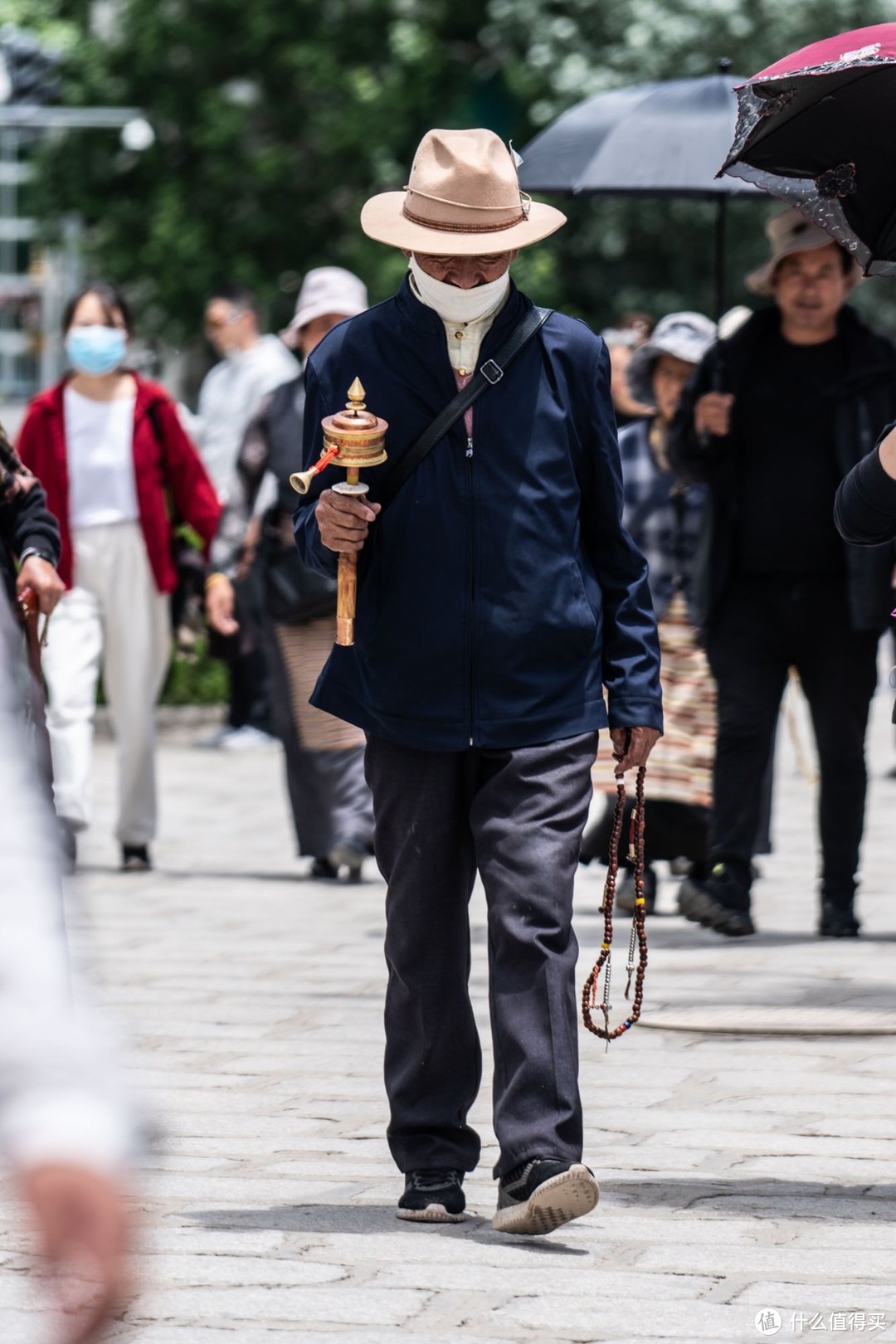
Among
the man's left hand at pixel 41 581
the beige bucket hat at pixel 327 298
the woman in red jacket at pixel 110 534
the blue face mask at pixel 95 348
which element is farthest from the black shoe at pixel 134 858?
the man's left hand at pixel 41 581

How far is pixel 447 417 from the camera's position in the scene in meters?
4.90

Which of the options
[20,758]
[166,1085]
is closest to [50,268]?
[166,1085]

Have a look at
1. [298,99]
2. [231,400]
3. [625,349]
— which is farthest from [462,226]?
[298,99]

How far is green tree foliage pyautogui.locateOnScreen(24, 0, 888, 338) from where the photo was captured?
2411 cm

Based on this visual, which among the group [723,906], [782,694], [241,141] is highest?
[241,141]

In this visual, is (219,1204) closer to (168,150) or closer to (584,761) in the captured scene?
(584,761)

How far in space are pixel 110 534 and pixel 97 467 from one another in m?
0.26

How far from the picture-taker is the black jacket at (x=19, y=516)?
6.25m

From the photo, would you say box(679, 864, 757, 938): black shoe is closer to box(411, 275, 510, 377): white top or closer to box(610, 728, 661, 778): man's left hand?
box(610, 728, 661, 778): man's left hand

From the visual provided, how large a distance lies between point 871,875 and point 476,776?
511 centimetres

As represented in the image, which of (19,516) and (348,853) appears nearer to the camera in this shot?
(19,516)

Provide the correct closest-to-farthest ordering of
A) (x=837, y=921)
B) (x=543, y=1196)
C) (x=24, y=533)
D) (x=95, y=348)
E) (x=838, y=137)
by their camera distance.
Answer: (x=543, y=1196) < (x=838, y=137) < (x=24, y=533) < (x=837, y=921) < (x=95, y=348)

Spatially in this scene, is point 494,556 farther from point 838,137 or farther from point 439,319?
point 838,137

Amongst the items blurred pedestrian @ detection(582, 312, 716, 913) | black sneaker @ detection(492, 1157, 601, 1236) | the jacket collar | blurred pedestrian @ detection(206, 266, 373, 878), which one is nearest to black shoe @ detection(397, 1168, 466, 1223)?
black sneaker @ detection(492, 1157, 601, 1236)
